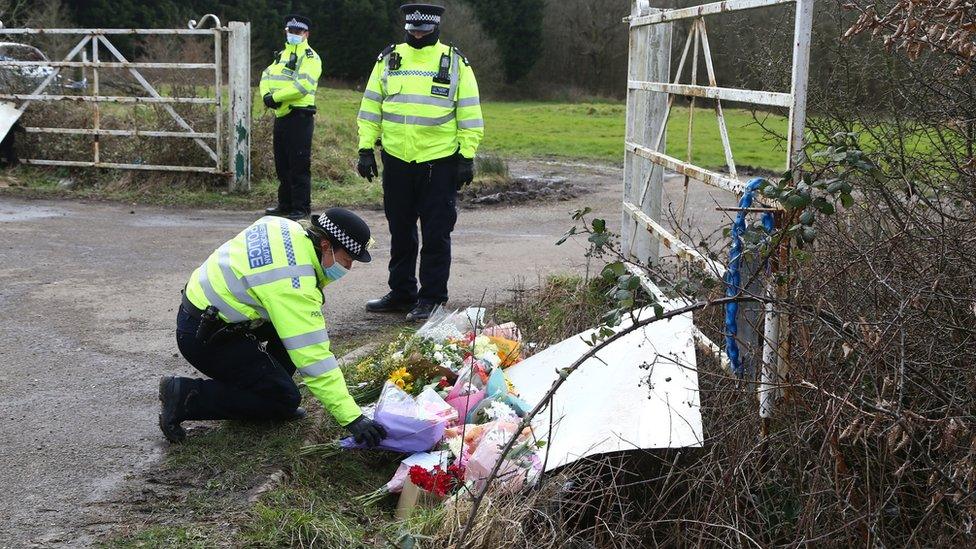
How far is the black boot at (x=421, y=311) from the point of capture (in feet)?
22.6

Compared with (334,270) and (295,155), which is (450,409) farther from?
(295,155)

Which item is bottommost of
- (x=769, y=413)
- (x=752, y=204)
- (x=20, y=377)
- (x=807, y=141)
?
(x=20, y=377)

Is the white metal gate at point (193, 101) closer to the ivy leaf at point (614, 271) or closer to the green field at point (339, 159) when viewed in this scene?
the green field at point (339, 159)

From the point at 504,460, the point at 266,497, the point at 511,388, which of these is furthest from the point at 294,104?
the point at 504,460

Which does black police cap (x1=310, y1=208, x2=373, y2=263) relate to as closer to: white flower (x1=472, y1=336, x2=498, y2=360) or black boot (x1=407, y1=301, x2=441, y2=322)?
white flower (x1=472, y1=336, x2=498, y2=360)

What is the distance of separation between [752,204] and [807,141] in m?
0.46

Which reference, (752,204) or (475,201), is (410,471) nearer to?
(752,204)

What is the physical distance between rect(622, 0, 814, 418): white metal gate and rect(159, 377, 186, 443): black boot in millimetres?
2298

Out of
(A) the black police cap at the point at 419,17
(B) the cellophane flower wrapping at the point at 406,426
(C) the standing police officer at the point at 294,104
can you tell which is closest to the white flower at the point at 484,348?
(B) the cellophane flower wrapping at the point at 406,426

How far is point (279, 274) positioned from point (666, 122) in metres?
2.63

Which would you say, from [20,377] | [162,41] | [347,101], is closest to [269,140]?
[162,41]

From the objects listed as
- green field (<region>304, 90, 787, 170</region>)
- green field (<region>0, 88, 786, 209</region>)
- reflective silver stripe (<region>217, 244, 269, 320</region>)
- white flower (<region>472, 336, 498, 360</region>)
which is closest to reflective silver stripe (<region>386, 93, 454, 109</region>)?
green field (<region>0, 88, 786, 209</region>)

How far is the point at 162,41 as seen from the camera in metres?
17.2

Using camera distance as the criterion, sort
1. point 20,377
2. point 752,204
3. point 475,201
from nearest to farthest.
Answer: point 752,204 → point 20,377 → point 475,201
